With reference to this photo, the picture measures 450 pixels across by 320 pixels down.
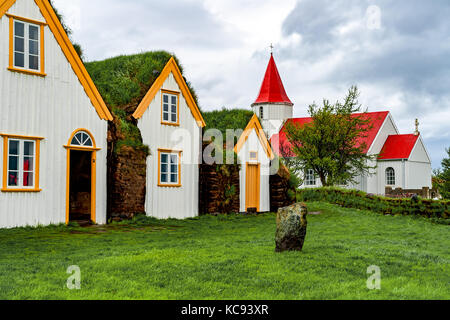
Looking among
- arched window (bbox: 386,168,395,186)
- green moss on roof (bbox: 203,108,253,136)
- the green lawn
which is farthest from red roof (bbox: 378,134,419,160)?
the green lawn

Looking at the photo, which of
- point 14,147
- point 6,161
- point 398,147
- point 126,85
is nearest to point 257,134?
point 126,85

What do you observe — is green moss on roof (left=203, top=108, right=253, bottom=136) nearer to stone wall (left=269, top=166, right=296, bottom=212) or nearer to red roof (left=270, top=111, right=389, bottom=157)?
stone wall (left=269, top=166, right=296, bottom=212)

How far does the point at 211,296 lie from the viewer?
7180 millimetres

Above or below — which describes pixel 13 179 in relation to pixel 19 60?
below

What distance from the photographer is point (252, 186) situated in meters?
25.2

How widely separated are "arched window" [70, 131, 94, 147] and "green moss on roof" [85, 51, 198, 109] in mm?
1751

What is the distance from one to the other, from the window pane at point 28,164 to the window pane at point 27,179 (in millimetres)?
165

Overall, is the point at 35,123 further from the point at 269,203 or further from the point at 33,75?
the point at 269,203

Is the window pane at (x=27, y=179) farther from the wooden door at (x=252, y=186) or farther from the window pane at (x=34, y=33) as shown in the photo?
the wooden door at (x=252, y=186)

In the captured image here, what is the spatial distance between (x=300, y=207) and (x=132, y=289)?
4.67 metres

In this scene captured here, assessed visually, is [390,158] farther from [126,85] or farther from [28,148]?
[28,148]

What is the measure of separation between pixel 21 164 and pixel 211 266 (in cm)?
982

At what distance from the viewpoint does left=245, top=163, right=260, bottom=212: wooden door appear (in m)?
24.9
